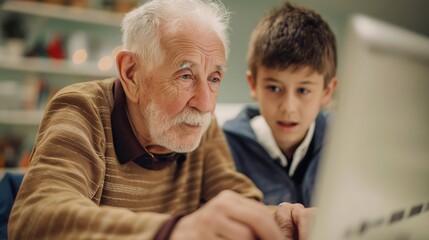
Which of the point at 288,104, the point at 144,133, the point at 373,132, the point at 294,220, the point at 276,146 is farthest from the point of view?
the point at 276,146

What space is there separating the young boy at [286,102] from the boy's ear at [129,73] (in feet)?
1.61

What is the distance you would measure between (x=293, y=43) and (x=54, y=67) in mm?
2794

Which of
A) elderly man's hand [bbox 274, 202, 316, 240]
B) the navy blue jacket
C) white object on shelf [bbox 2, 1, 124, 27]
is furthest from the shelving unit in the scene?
elderly man's hand [bbox 274, 202, 316, 240]

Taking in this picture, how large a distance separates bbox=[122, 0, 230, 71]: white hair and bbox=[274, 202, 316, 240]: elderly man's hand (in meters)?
0.42

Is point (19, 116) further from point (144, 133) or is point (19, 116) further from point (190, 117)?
point (190, 117)

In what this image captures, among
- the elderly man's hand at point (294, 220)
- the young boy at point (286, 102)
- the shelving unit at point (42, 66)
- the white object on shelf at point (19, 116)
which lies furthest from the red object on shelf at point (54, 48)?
the elderly man's hand at point (294, 220)

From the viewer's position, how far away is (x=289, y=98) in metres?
1.29

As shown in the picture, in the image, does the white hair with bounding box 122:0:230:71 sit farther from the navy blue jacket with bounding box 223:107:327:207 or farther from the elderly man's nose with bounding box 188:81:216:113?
the navy blue jacket with bounding box 223:107:327:207

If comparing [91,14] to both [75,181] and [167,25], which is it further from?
[75,181]

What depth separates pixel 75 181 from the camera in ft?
2.36

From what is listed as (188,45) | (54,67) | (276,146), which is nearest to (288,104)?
(276,146)

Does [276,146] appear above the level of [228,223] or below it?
below

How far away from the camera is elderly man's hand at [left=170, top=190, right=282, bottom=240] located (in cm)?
48

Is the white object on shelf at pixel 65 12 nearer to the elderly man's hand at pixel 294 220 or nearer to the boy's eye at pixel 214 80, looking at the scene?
the boy's eye at pixel 214 80
